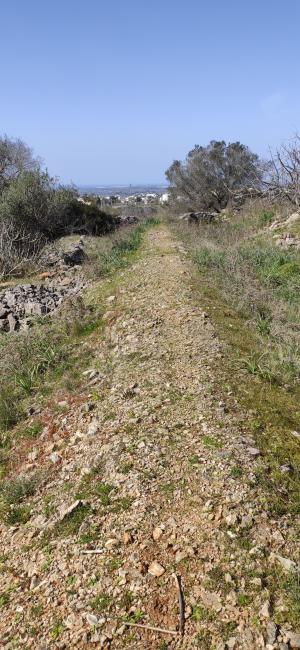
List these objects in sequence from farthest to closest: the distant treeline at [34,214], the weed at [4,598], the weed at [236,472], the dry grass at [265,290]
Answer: the distant treeline at [34,214], the dry grass at [265,290], the weed at [236,472], the weed at [4,598]

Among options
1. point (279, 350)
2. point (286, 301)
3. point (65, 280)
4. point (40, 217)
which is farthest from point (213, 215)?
point (279, 350)

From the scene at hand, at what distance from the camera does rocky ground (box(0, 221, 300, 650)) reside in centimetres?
265

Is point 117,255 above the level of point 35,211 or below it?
below

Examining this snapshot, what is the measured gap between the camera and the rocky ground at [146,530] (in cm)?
265

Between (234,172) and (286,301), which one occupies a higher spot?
(234,172)

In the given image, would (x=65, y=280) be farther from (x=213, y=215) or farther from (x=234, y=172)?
(x=234, y=172)

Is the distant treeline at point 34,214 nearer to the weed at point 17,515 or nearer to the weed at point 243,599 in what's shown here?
the weed at point 17,515

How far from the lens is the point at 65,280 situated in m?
12.5

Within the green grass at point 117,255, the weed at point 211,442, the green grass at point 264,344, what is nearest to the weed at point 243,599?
the green grass at point 264,344

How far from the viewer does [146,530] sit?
130 inches

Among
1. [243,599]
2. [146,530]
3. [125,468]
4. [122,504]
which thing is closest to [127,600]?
[146,530]

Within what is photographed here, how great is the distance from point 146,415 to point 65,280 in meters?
8.35

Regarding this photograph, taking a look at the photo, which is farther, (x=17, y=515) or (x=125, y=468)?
(x=125, y=468)

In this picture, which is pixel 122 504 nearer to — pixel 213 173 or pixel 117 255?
pixel 117 255
